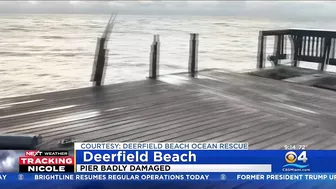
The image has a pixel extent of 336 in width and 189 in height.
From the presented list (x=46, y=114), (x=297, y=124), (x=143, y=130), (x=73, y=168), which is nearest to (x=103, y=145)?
(x=73, y=168)

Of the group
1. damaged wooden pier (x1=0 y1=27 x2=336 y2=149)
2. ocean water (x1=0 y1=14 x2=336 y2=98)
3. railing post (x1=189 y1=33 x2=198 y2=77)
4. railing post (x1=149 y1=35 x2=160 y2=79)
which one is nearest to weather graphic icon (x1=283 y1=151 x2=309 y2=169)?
damaged wooden pier (x1=0 y1=27 x2=336 y2=149)

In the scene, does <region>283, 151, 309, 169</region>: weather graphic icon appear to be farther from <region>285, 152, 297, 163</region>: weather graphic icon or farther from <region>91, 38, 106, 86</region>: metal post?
<region>91, 38, 106, 86</region>: metal post

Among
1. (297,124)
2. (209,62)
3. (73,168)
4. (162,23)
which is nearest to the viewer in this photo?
(73,168)

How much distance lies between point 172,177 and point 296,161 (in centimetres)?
42

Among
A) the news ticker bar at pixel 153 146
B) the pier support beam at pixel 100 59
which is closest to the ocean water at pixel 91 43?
the pier support beam at pixel 100 59

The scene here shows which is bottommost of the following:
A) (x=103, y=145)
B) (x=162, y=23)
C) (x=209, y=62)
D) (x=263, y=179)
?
(x=263, y=179)

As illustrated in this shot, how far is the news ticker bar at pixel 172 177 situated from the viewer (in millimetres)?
1414

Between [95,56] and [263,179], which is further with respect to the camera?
[95,56]

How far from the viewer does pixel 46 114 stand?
1972 millimetres

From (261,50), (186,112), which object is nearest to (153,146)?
(186,112)

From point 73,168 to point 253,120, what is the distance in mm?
950

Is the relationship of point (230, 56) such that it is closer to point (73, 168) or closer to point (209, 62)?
point (209, 62)

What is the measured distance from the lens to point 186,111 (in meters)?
2.10

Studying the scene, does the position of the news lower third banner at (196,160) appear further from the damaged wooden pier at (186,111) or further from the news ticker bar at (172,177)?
the damaged wooden pier at (186,111)
